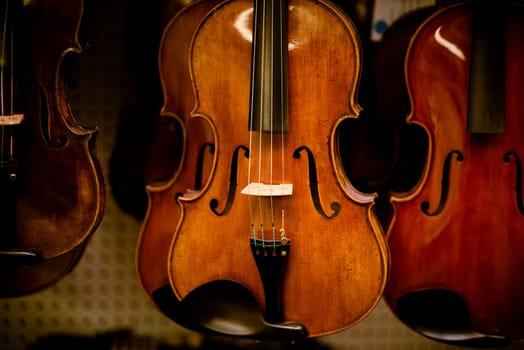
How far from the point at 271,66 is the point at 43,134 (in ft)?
1.90

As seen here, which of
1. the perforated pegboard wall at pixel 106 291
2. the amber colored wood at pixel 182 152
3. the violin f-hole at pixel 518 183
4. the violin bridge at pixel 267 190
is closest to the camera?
the violin bridge at pixel 267 190

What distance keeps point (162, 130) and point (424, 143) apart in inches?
29.8

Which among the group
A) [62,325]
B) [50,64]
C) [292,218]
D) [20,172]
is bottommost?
[62,325]

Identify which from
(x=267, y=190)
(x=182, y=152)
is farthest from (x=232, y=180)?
(x=182, y=152)

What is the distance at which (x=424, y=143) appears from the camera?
4.73ft

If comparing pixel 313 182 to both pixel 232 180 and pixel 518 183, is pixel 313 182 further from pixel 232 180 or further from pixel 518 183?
pixel 518 183

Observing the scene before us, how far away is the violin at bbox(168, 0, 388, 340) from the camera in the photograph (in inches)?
46.3

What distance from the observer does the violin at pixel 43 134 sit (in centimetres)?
123

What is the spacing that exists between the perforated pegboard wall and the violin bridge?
66 centimetres

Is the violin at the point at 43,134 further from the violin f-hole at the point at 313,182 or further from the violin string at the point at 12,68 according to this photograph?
the violin f-hole at the point at 313,182

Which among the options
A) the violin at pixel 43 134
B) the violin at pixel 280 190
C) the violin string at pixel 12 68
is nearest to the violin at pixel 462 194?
the violin at pixel 280 190

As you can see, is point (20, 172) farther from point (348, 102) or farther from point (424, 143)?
point (424, 143)

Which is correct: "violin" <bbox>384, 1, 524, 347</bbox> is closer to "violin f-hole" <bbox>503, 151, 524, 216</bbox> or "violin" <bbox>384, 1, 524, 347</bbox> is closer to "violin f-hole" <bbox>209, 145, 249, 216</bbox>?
"violin f-hole" <bbox>503, 151, 524, 216</bbox>

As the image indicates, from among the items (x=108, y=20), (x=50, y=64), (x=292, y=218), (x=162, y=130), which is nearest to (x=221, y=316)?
(x=292, y=218)
